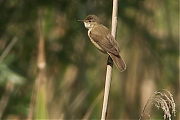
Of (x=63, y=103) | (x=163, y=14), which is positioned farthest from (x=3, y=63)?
(x=163, y=14)

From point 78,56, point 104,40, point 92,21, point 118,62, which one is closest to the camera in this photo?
point 118,62

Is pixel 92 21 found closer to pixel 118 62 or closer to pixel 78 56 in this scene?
pixel 118 62

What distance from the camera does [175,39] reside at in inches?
151

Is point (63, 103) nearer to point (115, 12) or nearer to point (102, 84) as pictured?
point (102, 84)

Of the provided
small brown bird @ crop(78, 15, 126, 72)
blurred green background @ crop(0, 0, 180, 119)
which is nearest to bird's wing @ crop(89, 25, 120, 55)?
small brown bird @ crop(78, 15, 126, 72)

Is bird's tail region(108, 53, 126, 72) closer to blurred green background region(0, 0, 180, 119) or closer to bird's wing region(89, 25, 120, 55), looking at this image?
bird's wing region(89, 25, 120, 55)

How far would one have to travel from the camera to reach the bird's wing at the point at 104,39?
7.87ft

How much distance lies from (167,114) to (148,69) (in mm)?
2473

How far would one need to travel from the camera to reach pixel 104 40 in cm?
252

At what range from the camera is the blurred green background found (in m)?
3.24

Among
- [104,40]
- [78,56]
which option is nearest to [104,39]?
[104,40]

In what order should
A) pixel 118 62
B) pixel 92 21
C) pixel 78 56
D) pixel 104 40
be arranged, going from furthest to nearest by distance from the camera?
pixel 78 56, pixel 92 21, pixel 104 40, pixel 118 62

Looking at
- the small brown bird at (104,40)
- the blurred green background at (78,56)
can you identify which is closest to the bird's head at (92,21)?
the small brown bird at (104,40)

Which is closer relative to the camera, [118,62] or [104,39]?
[118,62]
